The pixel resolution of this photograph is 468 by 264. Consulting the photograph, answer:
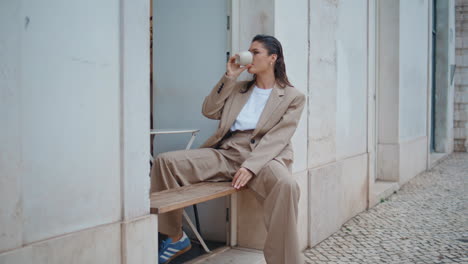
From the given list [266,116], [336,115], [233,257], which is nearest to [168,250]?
[233,257]

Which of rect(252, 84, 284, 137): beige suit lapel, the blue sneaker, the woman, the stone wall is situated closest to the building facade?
the woman

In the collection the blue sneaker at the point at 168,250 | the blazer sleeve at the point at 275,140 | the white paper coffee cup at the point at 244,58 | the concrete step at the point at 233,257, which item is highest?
the white paper coffee cup at the point at 244,58

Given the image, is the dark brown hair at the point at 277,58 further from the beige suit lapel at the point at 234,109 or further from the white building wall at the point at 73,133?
the white building wall at the point at 73,133

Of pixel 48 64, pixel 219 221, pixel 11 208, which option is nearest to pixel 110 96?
pixel 48 64

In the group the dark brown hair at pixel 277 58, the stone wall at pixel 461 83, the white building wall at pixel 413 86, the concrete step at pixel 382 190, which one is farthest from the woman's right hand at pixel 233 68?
the stone wall at pixel 461 83

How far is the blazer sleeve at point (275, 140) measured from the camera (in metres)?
3.46

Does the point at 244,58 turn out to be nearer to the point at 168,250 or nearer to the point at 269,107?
the point at 269,107

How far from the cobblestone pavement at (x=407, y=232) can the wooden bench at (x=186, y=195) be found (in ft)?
4.34

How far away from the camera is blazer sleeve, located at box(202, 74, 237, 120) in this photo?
3.68 m

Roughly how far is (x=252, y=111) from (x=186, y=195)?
1.06m

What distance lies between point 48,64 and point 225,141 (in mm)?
1896

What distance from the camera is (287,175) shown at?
3346 millimetres

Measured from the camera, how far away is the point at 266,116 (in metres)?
3.68

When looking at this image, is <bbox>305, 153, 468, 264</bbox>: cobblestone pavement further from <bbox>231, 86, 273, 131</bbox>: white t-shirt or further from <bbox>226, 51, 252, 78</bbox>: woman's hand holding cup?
<bbox>226, 51, 252, 78</bbox>: woman's hand holding cup
